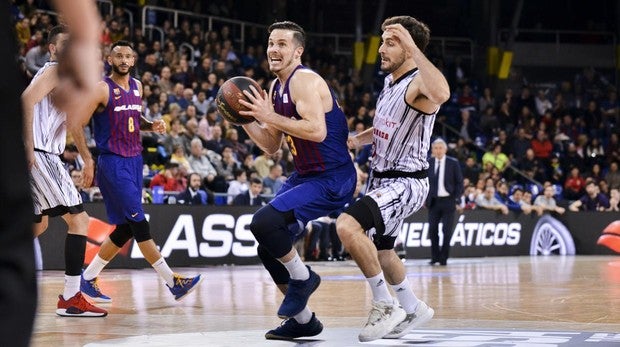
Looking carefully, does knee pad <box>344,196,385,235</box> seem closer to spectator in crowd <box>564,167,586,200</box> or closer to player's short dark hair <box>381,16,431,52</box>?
player's short dark hair <box>381,16,431,52</box>

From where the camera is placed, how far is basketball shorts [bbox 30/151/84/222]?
25.6 ft

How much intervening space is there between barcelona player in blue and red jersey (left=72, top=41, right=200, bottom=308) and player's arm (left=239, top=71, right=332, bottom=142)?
2.34 meters

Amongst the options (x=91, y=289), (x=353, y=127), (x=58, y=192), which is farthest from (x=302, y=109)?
(x=353, y=127)

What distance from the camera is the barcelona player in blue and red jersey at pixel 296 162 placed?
618 cm

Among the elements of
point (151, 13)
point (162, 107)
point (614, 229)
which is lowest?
point (614, 229)

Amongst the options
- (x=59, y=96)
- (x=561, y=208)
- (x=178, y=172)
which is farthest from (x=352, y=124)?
(x=59, y=96)

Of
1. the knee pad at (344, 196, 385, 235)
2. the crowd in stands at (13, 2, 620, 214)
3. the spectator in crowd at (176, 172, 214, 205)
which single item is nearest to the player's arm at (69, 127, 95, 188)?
the knee pad at (344, 196, 385, 235)

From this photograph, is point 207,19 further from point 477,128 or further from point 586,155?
point 586,155

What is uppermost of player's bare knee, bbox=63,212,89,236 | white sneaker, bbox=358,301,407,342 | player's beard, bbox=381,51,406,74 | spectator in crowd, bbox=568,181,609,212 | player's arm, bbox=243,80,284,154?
player's beard, bbox=381,51,406,74

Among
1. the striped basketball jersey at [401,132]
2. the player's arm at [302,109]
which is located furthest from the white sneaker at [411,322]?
the player's arm at [302,109]

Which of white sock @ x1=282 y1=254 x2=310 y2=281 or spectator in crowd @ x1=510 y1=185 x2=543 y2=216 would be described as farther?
spectator in crowd @ x1=510 y1=185 x2=543 y2=216

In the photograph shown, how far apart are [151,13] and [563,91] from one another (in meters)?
14.8

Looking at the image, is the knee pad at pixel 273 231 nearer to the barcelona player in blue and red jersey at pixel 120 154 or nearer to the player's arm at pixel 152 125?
the barcelona player in blue and red jersey at pixel 120 154

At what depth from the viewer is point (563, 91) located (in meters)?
31.6
